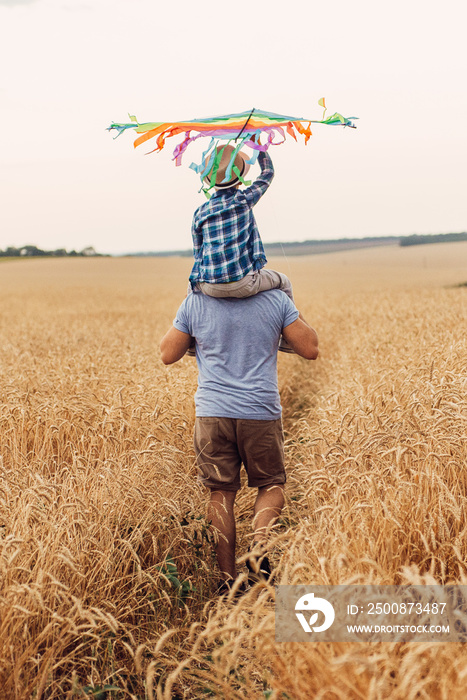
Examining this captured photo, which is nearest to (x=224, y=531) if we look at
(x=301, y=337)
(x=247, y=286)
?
(x=301, y=337)

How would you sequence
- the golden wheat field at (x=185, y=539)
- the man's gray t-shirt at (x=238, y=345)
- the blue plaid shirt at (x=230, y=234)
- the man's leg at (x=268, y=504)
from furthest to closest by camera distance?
1. the man's leg at (x=268, y=504)
2. the man's gray t-shirt at (x=238, y=345)
3. the blue plaid shirt at (x=230, y=234)
4. the golden wheat field at (x=185, y=539)

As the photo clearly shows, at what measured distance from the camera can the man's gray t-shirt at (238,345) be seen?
347 cm

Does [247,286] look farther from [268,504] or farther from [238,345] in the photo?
[268,504]

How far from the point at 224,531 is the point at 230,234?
1.68m

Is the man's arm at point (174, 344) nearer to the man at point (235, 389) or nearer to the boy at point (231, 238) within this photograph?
the man at point (235, 389)

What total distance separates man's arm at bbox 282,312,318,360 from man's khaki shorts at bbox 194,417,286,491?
451 millimetres

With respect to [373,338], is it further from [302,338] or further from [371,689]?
[371,689]

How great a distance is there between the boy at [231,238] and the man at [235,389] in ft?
0.39

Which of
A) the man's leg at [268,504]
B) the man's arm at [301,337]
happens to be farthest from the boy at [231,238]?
the man's leg at [268,504]

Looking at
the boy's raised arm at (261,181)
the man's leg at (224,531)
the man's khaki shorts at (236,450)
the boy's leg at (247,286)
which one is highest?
the boy's raised arm at (261,181)

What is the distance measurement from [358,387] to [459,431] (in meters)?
2.09

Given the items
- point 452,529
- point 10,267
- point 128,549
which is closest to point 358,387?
point 452,529

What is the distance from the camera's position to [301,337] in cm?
354

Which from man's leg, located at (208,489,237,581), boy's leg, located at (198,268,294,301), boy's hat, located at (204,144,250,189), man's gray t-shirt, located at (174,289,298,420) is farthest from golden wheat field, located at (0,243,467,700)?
boy's hat, located at (204,144,250,189)
